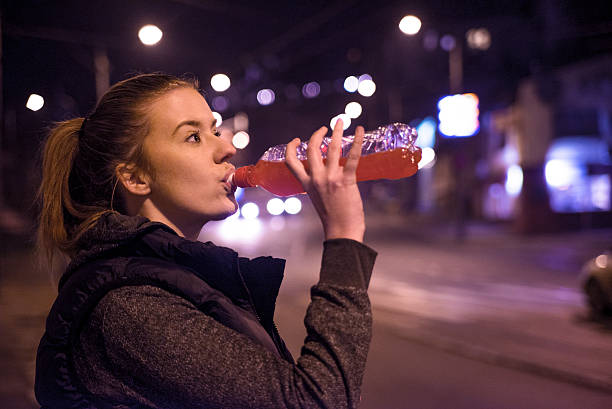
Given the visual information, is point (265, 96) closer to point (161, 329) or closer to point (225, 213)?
point (225, 213)

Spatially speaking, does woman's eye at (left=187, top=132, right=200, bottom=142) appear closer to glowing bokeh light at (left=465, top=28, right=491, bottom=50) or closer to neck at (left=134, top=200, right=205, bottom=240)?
neck at (left=134, top=200, right=205, bottom=240)

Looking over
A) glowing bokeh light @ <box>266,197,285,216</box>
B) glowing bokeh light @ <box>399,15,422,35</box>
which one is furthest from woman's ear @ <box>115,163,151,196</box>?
glowing bokeh light @ <box>266,197,285,216</box>

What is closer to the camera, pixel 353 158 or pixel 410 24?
pixel 353 158

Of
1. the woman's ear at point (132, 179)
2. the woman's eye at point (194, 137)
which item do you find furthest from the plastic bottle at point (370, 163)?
the woman's ear at point (132, 179)

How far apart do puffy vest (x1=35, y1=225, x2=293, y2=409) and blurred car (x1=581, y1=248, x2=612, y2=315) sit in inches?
341

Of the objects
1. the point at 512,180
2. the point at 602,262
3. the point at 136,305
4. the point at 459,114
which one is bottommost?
the point at 136,305

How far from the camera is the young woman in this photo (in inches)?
46.3

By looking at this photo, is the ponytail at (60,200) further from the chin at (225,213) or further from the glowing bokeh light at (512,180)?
the glowing bokeh light at (512,180)

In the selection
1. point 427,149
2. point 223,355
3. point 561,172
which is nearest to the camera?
point 223,355

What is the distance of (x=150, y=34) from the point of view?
29.4ft

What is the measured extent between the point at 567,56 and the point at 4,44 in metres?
26.3

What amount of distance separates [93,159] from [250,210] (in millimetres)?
40511

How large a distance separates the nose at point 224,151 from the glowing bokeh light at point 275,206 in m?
38.8

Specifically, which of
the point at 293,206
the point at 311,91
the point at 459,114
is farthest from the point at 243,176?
the point at 293,206
